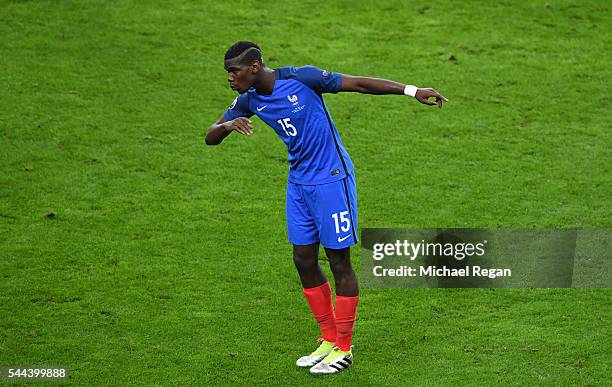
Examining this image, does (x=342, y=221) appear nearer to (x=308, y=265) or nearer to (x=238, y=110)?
(x=308, y=265)

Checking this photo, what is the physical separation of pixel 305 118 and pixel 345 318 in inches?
59.3

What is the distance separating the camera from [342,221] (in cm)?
761

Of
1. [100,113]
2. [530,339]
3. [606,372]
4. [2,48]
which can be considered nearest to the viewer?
[606,372]

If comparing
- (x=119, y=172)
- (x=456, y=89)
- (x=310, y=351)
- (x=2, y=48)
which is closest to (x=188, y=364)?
(x=310, y=351)

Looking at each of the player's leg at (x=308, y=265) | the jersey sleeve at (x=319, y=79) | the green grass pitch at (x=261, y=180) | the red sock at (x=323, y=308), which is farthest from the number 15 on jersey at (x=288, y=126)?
the green grass pitch at (x=261, y=180)

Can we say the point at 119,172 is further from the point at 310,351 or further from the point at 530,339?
the point at 530,339

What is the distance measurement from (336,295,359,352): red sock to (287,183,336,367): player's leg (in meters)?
0.17

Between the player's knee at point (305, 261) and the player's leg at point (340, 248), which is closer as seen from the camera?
the player's leg at point (340, 248)

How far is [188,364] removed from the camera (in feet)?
25.8

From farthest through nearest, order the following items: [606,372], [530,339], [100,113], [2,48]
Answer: [2,48] < [100,113] < [530,339] < [606,372]

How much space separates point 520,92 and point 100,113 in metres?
4.90

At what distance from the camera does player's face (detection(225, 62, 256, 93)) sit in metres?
7.36

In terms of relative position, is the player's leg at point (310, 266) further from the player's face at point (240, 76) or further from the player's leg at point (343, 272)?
the player's face at point (240, 76)

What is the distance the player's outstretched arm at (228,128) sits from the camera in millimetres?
7168
